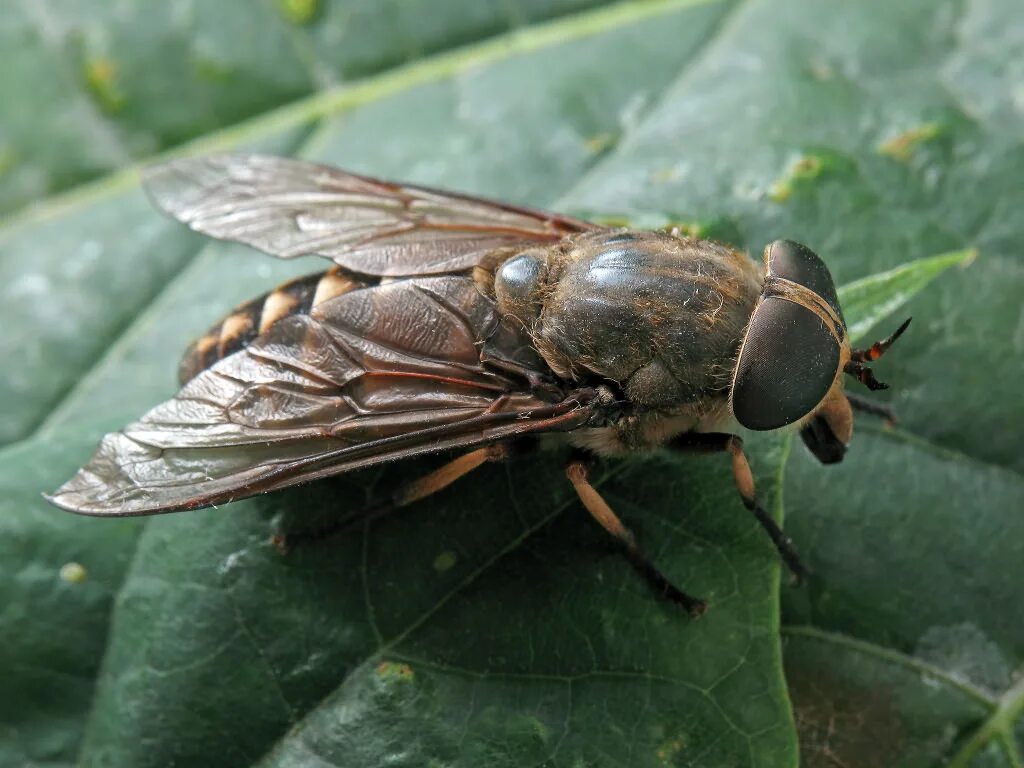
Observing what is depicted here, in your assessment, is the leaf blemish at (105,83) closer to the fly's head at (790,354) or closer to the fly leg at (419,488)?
the fly leg at (419,488)

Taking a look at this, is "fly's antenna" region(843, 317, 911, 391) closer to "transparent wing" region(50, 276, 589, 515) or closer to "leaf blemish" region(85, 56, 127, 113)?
"transparent wing" region(50, 276, 589, 515)

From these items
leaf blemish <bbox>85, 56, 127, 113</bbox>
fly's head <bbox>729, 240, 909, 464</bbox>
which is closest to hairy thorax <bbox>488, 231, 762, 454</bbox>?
fly's head <bbox>729, 240, 909, 464</bbox>

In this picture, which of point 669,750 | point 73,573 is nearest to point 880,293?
point 669,750

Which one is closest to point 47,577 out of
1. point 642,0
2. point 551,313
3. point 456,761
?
point 456,761

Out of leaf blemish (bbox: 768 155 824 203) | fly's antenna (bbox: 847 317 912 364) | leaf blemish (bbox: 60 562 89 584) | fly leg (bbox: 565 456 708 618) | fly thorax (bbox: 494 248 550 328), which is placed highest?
fly thorax (bbox: 494 248 550 328)

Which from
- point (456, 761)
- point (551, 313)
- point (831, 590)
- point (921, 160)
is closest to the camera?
point (456, 761)

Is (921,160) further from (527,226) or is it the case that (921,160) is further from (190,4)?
(190,4)

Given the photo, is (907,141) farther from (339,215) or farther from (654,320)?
(339,215)
